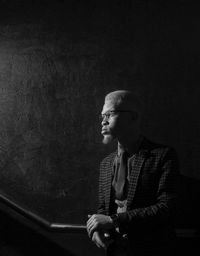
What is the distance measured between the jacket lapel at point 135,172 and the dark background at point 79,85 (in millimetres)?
839

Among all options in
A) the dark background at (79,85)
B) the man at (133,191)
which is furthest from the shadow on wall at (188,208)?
the man at (133,191)

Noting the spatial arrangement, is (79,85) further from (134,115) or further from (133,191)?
(133,191)

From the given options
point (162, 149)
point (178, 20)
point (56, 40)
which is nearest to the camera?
point (162, 149)

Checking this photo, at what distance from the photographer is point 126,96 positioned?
7.30 ft

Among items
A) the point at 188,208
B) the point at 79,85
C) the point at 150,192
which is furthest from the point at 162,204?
the point at 79,85

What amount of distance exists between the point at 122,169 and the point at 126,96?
19.6 inches

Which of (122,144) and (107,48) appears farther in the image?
(107,48)

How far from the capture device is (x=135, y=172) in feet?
7.00

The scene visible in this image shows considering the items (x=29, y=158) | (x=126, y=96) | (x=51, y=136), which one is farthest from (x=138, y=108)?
(x=29, y=158)

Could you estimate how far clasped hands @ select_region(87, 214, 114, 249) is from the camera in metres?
2.03

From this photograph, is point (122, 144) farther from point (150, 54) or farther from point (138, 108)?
point (150, 54)

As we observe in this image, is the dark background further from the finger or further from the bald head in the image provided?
the finger

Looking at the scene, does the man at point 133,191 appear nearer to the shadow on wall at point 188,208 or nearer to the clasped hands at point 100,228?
the clasped hands at point 100,228

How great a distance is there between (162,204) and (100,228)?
1.34 feet
